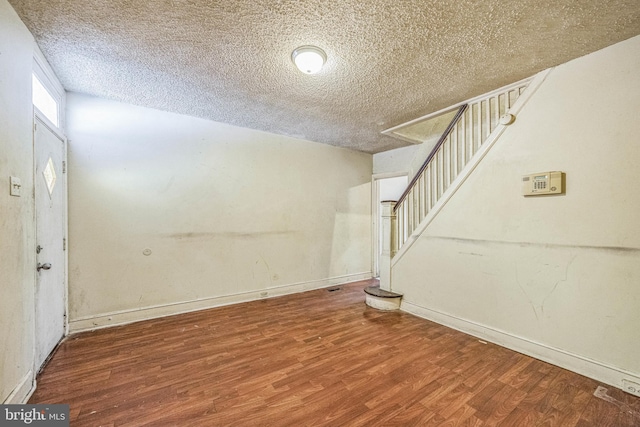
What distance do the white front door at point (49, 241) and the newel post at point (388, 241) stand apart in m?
3.57

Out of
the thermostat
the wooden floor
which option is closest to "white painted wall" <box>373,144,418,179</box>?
the thermostat

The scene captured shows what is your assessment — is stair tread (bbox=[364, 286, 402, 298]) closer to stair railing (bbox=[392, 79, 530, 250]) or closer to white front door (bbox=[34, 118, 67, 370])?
stair railing (bbox=[392, 79, 530, 250])

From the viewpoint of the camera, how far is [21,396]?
160 cm

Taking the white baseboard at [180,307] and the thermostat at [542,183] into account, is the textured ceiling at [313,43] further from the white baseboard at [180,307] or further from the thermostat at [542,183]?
the white baseboard at [180,307]

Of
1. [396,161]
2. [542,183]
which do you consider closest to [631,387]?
[542,183]

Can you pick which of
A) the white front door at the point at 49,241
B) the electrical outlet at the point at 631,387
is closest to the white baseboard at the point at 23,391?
the white front door at the point at 49,241

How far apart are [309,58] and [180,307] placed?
3.26m

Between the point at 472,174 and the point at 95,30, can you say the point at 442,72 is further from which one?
the point at 95,30

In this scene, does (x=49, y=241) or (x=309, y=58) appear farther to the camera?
(x=49, y=241)

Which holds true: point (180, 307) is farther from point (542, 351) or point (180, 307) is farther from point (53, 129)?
point (542, 351)

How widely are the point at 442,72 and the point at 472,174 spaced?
43.9 inches

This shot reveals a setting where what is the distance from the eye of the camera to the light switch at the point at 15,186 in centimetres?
154

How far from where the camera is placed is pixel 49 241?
7.47ft

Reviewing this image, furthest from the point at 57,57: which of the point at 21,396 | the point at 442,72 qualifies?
the point at 442,72
